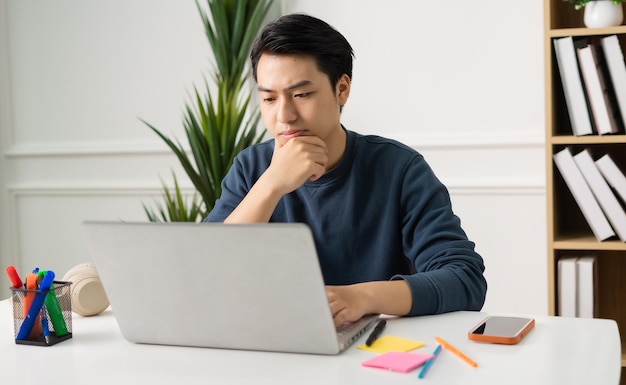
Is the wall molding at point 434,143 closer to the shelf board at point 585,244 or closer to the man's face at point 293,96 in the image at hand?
the shelf board at point 585,244

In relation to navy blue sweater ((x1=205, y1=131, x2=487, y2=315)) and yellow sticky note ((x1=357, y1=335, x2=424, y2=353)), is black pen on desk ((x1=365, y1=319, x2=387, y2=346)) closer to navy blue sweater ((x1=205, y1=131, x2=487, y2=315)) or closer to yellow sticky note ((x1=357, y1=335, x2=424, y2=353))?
yellow sticky note ((x1=357, y1=335, x2=424, y2=353))

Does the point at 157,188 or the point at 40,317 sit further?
the point at 157,188

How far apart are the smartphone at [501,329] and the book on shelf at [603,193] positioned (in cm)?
120

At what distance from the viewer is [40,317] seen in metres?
1.25

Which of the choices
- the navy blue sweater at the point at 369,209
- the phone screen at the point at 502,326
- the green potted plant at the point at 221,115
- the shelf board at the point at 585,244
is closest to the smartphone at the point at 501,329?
the phone screen at the point at 502,326

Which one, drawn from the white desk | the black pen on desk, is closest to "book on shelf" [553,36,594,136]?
the white desk

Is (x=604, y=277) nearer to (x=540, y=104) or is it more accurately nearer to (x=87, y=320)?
(x=540, y=104)

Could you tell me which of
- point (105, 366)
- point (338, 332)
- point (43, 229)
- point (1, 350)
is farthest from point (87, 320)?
point (43, 229)

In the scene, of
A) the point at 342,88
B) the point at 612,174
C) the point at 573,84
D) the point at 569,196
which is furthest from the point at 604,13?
the point at 342,88

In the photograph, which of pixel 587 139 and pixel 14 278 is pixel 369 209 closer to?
pixel 14 278

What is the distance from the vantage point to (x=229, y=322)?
113 centimetres

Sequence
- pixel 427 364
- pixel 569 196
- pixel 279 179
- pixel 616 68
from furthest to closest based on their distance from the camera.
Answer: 1. pixel 569 196
2. pixel 616 68
3. pixel 279 179
4. pixel 427 364

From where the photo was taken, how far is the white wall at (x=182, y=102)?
2766 millimetres

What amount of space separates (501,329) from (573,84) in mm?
1361
